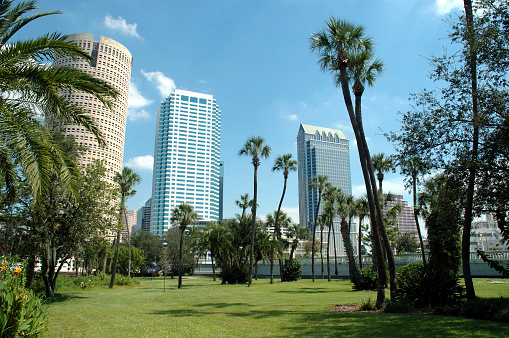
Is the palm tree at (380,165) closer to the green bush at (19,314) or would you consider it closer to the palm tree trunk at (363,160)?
the palm tree trunk at (363,160)

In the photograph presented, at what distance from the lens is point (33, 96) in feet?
33.3

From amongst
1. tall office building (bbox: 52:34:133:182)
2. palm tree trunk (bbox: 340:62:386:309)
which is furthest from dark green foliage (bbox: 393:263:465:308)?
tall office building (bbox: 52:34:133:182)

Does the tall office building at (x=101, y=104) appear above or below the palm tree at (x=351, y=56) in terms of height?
above

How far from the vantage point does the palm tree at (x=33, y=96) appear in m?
9.13

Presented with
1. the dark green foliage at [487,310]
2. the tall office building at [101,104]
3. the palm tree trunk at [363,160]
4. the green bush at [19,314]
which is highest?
the tall office building at [101,104]

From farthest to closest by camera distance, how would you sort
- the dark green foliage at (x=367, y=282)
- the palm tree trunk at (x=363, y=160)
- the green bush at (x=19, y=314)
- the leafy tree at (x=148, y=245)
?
1. the leafy tree at (x=148, y=245)
2. the dark green foliage at (x=367, y=282)
3. the palm tree trunk at (x=363, y=160)
4. the green bush at (x=19, y=314)

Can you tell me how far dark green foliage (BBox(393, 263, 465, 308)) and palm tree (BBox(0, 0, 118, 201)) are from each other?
43.8ft

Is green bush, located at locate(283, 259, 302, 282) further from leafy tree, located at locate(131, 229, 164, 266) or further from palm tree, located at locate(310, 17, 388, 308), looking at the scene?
leafy tree, located at locate(131, 229, 164, 266)

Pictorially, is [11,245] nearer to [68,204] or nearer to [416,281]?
[68,204]

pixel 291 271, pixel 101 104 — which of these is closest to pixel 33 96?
pixel 291 271

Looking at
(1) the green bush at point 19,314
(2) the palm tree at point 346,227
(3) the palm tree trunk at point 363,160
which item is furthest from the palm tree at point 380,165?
(1) the green bush at point 19,314

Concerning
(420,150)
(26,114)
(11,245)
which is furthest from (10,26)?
(11,245)

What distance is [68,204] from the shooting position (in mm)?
22406

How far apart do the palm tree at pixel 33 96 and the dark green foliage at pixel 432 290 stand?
13363 mm
